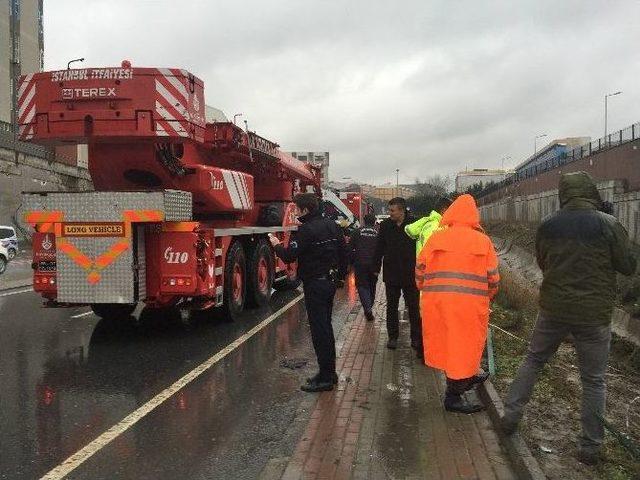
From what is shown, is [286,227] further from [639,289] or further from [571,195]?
[571,195]

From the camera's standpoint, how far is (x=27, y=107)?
27.0 feet

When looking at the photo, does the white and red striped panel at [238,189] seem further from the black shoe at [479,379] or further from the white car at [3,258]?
the white car at [3,258]

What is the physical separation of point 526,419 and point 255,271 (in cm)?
669

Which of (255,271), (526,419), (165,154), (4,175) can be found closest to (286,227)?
(255,271)

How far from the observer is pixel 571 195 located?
410cm

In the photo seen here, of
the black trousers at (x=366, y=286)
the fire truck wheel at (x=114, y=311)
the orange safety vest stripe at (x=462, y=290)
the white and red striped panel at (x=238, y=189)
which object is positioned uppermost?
the white and red striped panel at (x=238, y=189)

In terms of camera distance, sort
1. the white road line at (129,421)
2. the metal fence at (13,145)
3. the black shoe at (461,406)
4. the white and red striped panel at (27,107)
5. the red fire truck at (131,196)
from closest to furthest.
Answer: the white road line at (129,421) → the black shoe at (461,406) → the red fire truck at (131,196) → the white and red striped panel at (27,107) → the metal fence at (13,145)

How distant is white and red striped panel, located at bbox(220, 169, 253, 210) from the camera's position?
31.7ft

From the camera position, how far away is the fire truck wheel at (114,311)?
30.8ft

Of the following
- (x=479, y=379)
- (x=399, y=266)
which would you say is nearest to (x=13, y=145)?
(x=399, y=266)

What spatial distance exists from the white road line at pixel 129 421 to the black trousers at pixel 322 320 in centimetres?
143

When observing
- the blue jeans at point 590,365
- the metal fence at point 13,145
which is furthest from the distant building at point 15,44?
the blue jeans at point 590,365

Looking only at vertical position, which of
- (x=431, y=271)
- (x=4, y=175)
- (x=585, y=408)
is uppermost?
(x=4, y=175)

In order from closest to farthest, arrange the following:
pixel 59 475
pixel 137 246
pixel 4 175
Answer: pixel 59 475 < pixel 137 246 < pixel 4 175
